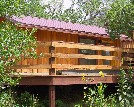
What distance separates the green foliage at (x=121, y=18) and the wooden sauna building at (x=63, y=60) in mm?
884

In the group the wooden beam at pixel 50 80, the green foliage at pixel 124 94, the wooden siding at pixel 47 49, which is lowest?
the green foliage at pixel 124 94

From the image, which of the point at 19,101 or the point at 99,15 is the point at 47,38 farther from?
the point at 99,15

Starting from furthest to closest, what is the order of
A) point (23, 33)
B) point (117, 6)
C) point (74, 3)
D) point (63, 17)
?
point (74, 3) → point (63, 17) → point (117, 6) → point (23, 33)

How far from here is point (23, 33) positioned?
7527 mm

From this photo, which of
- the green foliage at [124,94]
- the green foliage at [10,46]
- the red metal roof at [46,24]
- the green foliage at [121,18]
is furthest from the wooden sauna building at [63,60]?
the green foliage at [10,46]

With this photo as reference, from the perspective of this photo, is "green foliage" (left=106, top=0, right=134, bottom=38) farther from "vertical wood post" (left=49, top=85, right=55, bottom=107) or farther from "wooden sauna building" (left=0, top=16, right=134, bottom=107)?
"vertical wood post" (left=49, top=85, right=55, bottom=107)

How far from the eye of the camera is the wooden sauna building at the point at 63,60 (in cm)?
1113

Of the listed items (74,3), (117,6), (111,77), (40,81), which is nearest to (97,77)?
(111,77)

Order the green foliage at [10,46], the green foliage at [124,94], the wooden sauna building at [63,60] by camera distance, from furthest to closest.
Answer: the green foliage at [124,94] → the wooden sauna building at [63,60] → the green foliage at [10,46]

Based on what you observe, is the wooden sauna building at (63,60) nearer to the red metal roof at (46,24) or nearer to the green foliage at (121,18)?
the red metal roof at (46,24)

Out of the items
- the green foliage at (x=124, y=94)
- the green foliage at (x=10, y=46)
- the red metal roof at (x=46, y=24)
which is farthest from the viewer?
the red metal roof at (x=46, y=24)

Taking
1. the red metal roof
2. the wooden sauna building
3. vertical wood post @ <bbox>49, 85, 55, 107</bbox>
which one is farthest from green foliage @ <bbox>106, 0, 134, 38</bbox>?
vertical wood post @ <bbox>49, 85, 55, 107</bbox>

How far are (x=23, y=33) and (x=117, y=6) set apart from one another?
8852 millimetres

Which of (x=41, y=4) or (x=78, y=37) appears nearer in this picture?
(x=78, y=37)
